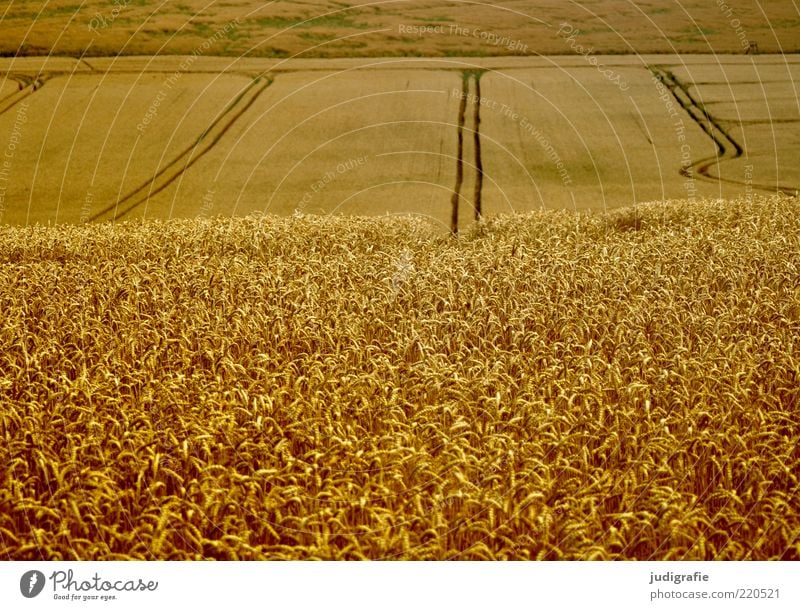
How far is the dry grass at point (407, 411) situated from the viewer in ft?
14.0

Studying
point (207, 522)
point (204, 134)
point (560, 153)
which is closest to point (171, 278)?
point (207, 522)

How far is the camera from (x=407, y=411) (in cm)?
575

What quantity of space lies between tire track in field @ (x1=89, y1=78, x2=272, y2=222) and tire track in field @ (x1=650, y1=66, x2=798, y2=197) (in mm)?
10770

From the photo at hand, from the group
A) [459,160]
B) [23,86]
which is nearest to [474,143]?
[459,160]

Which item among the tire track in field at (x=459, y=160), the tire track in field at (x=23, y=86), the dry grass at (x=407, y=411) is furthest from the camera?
the tire track in field at (x=23, y=86)

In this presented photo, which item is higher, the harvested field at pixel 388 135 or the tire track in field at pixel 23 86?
the tire track in field at pixel 23 86

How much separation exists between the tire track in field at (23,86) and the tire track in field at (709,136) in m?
15.8

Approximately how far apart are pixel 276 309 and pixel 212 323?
0.57m

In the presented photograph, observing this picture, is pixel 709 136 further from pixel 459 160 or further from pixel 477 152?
pixel 459 160

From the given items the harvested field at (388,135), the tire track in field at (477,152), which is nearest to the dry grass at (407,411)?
the tire track in field at (477,152)

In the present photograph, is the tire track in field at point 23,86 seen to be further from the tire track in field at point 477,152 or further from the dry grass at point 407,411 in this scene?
the dry grass at point 407,411
